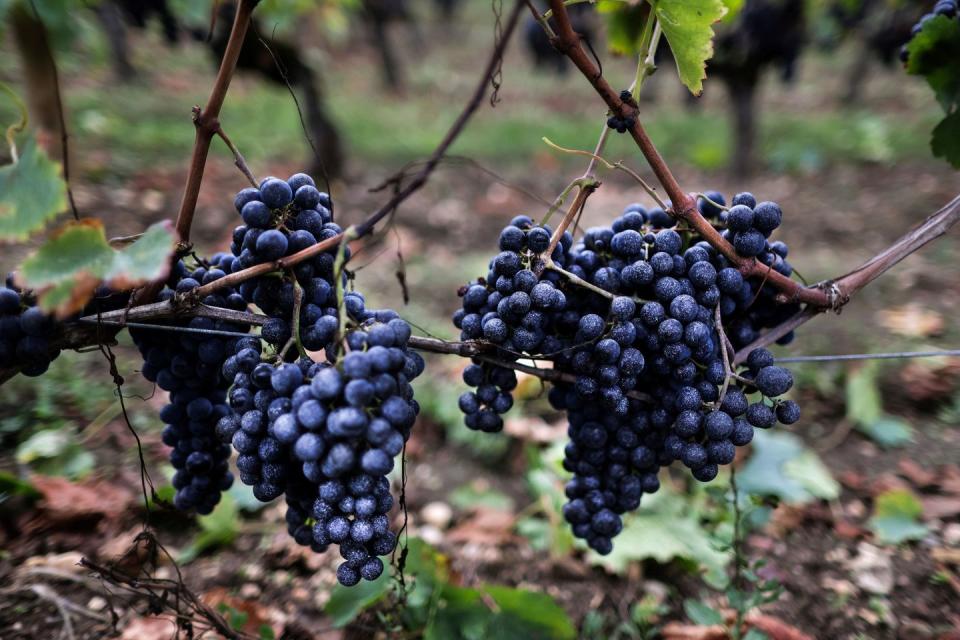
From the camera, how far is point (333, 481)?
3.38ft

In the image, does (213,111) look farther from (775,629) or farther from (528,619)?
(775,629)

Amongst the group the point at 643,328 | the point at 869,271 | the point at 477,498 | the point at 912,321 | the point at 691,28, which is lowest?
the point at 477,498

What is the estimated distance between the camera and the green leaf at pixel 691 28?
125 centimetres

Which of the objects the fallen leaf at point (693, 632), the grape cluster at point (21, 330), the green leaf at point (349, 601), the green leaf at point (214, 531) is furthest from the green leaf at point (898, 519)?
the grape cluster at point (21, 330)

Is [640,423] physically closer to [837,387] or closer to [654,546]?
[654,546]

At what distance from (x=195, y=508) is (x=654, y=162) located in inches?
48.8

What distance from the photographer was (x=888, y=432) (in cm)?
270

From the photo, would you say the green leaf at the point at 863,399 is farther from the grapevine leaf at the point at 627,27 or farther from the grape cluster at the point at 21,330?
the grape cluster at the point at 21,330

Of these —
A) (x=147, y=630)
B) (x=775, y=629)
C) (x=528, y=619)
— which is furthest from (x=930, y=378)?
(x=147, y=630)

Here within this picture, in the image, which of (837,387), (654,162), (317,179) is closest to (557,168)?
(317,179)

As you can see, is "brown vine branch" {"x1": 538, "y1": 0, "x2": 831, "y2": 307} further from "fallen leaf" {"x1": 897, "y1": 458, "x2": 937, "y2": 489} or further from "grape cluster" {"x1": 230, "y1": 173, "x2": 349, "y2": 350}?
"fallen leaf" {"x1": 897, "y1": 458, "x2": 937, "y2": 489}

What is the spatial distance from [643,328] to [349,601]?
3.41 feet

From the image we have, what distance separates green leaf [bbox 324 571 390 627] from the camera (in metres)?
1.60

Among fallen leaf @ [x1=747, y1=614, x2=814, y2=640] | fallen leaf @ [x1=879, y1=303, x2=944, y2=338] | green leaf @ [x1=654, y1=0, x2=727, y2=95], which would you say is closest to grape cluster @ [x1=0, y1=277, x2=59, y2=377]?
green leaf @ [x1=654, y1=0, x2=727, y2=95]
